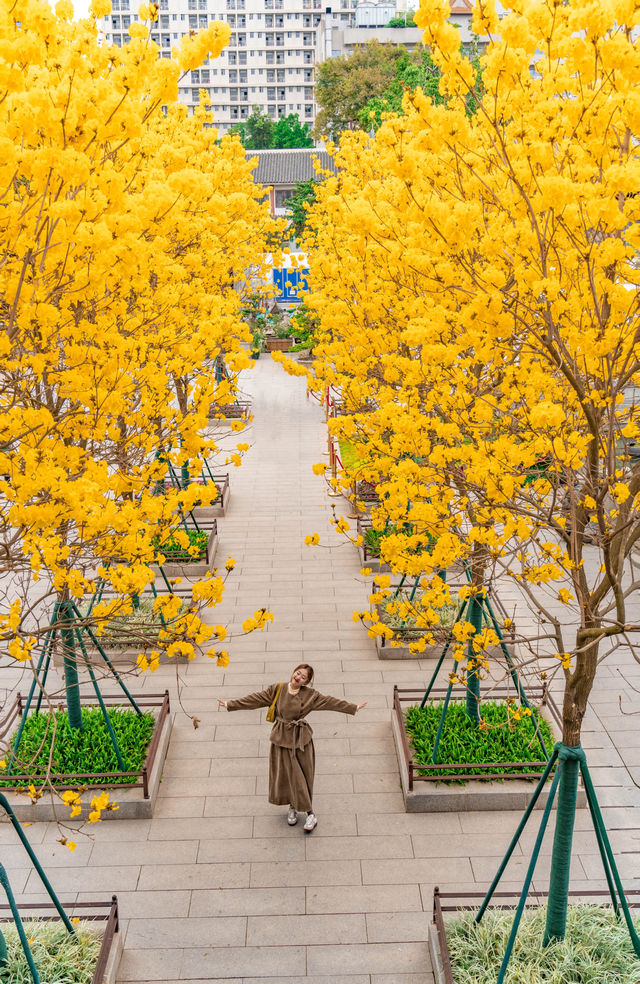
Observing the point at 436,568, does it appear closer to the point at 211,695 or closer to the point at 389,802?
the point at 389,802

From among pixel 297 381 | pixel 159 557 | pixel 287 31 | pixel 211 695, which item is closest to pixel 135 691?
pixel 211 695

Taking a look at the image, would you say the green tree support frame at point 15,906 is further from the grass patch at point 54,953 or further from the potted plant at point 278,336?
the potted plant at point 278,336

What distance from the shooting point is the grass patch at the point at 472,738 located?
26.0 ft

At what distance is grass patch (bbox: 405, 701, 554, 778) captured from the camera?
Answer: 26.0 feet

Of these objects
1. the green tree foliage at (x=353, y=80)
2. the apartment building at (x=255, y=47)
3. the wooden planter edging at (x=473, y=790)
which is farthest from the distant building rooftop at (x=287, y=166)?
the wooden planter edging at (x=473, y=790)

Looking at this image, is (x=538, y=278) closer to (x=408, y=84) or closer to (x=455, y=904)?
(x=455, y=904)

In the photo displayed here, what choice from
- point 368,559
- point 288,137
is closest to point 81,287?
point 368,559

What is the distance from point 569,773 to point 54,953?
155 inches

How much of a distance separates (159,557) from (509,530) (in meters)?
2.68

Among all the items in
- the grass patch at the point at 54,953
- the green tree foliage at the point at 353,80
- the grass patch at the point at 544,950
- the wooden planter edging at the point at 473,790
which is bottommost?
the wooden planter edging at the point at 473,790

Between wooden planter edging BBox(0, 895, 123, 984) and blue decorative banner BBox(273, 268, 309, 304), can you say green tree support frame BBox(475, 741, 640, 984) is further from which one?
blue decorative banner BBox(273, 268, 309, 304)

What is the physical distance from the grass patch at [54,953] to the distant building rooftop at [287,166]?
149ft

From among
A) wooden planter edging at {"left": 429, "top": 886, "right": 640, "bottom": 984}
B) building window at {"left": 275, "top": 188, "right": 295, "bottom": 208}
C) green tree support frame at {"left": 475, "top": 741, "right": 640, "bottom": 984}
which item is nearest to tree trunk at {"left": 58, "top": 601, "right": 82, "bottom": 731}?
wooden planter edging at {"left": 429, "top": 886, "right": 640, "bottom": 984}

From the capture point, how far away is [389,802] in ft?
25.6
